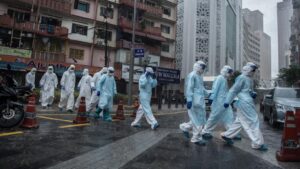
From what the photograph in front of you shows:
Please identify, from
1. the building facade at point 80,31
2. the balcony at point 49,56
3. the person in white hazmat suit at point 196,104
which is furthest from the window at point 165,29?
the person in white hazmat suit at point 196,104

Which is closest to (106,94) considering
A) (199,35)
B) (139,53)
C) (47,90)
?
(47,90)

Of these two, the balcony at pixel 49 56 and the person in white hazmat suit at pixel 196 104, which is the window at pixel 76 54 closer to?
the balcony at pixel 49 56

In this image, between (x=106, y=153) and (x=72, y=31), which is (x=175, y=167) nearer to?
(x=106, y=153)

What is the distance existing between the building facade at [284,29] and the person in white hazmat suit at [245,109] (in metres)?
110

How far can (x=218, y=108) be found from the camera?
6.89 metres

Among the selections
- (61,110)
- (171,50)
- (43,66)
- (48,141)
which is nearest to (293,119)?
(48,141)

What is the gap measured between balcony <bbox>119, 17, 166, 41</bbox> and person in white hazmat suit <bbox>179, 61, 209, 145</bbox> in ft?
81.9

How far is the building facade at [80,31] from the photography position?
2444cm

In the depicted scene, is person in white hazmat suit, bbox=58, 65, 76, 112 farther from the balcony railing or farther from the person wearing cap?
the balcony railing

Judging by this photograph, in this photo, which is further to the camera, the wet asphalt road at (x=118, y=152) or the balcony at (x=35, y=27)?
the balcony at (x=35, y=27)

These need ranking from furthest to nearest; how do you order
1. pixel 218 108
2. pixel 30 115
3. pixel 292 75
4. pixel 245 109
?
pixel 292 75
pixel 30 115
pixel 218 108
pixel 245 109

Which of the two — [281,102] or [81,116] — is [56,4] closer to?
[81,116]

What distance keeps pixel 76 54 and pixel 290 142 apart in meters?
25.3

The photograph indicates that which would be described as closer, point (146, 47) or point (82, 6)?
point (82, 6)
